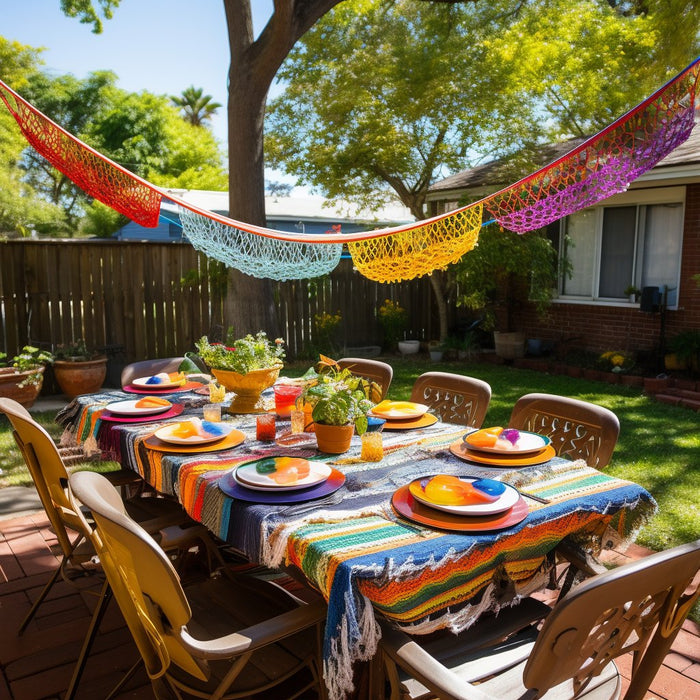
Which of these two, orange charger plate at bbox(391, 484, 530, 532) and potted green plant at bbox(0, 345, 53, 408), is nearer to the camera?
orange charger plate at bbox(391, 484, 530, 532)

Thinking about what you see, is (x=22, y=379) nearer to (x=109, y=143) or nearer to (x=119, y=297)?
(x=119, y=297)

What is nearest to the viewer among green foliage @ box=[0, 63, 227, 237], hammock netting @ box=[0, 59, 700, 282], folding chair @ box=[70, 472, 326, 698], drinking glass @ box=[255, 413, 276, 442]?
folding chair @ box=[70, 472, 326, 698]

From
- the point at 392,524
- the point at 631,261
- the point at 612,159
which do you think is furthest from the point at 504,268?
the point at 392,524

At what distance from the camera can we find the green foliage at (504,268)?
24.8 feet

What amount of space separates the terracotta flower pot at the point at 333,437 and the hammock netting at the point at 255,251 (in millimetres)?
2014

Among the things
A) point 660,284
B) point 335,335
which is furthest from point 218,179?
point 660,284

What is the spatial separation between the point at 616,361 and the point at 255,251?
4297 mm

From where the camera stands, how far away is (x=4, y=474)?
12.9ft

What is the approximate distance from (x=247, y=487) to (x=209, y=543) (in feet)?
1.42

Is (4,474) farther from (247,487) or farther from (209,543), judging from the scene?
(247,487)

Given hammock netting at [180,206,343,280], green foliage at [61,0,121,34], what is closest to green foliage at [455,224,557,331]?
hammock netting at [180,206,343,280]

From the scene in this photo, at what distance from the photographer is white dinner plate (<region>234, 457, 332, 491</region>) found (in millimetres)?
1729

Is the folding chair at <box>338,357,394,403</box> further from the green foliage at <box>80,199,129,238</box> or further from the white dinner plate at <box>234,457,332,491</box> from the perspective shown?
the green foliage at <box>80,199,129,238</box>

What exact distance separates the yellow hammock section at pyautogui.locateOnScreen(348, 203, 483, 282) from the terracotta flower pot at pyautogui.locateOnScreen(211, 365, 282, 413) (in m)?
1.43
